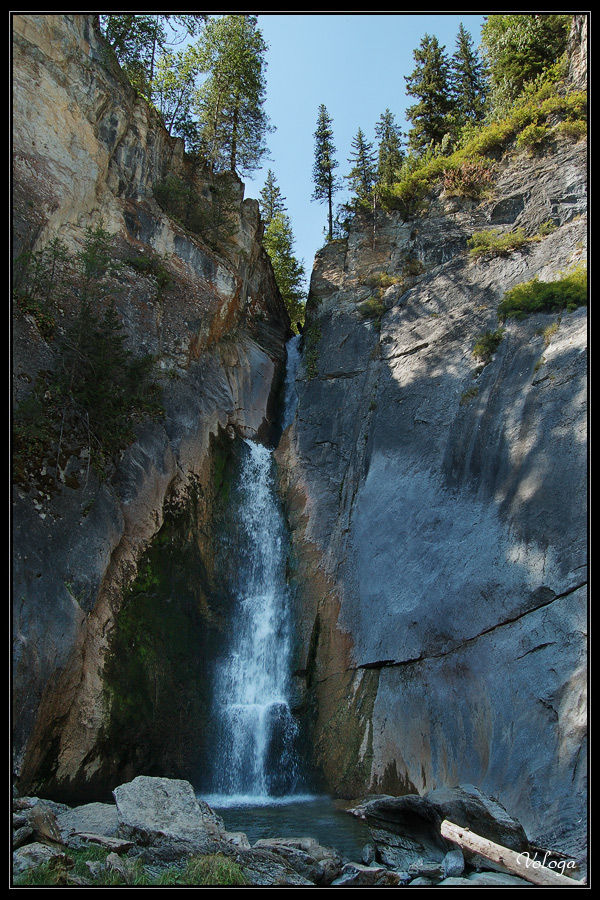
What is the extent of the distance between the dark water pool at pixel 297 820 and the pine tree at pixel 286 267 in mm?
27383

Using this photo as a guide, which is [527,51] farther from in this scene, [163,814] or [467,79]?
[163,814]

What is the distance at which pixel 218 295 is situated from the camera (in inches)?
833

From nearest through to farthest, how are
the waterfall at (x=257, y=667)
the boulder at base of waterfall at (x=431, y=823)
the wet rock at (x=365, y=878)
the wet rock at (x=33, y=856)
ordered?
the wet rock at (x=33, y=856)
the wet rock at (x=365, y=878)
the boulder at base of waterfall at (x=431, y=823)
the waterfall at (x=257, y=667)

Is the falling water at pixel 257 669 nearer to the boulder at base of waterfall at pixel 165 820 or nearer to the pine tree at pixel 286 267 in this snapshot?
the boulder at base of waterfall at pixel 165 820

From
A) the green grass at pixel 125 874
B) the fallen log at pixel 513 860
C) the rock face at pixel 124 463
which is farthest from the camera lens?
the rock face at pixel 124 463

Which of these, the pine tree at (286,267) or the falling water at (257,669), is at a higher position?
the pine tree at (286,267)

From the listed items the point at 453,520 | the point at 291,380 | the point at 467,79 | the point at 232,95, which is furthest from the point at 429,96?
the point at 453,520

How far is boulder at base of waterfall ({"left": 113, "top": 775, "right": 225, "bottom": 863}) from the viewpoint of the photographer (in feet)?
25.9

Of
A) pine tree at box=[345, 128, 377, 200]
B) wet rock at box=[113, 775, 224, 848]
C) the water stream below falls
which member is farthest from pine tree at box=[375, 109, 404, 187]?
wet rock at box=[113, 775, 224, 848]

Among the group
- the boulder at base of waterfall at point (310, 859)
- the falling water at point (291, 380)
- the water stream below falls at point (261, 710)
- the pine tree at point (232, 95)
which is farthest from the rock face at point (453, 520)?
the pine tree at point (232, 95)

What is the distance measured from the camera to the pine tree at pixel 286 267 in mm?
35875

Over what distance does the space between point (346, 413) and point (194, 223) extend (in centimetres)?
984

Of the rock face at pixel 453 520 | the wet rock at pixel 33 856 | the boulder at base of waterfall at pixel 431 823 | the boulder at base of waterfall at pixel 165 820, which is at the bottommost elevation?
the boulder at base of waterfall at pixel 431 823
